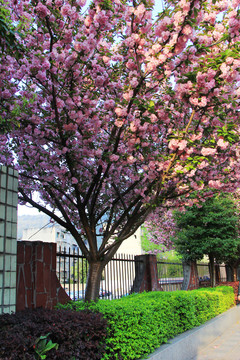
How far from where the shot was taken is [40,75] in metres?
5.06

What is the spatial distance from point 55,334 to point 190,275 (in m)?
10.3

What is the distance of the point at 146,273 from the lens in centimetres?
989

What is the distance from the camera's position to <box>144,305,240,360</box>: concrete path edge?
5.54 metres

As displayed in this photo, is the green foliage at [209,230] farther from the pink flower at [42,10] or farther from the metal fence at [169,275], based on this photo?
the pink flower at [42,10]

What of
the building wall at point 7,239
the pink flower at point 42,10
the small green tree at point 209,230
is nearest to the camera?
the building wall at point 7,239

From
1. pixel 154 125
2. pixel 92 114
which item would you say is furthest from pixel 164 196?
pixel 92 114

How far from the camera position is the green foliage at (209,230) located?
12578mm

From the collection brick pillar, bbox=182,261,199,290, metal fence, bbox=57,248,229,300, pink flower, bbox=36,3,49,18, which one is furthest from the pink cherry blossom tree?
brick pillar, bbox=182,261,199,290

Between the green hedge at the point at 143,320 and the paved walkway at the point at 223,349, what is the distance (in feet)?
1.88

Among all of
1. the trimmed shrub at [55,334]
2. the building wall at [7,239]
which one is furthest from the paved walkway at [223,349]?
the building wall at [7,239]

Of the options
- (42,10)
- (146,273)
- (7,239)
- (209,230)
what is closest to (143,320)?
(7,239)

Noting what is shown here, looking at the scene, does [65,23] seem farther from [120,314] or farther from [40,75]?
[120,314]

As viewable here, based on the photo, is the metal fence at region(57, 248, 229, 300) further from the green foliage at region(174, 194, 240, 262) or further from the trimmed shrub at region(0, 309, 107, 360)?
the trimmed shrub at region(0, 309, 107, 360)

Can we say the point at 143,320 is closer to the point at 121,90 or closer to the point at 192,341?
the point at 192,341
